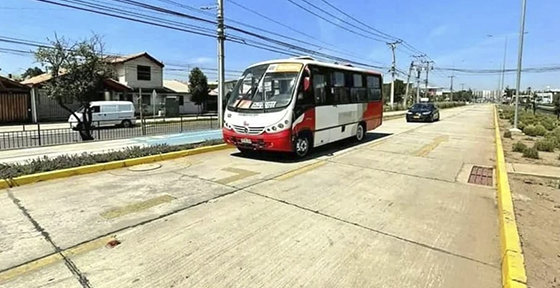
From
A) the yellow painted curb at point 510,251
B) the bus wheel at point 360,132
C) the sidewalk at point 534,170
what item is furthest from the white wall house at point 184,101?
the yellow painted curb at point 510,251

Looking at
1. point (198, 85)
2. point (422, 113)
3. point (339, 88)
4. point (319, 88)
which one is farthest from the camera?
point (198, 85)

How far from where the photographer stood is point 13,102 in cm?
2862

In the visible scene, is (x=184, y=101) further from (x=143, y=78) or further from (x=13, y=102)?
(x=13, y=102)

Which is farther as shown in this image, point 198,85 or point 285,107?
point 198,85

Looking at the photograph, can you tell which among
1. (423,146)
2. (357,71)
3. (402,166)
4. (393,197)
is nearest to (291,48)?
(357,71)

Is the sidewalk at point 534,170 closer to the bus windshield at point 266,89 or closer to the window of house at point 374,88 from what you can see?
the bus windshield at point 266,89

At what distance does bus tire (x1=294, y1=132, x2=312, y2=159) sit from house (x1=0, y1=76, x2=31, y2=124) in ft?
94.2

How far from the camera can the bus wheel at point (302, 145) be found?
956cm

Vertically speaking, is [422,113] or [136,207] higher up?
[422,113]

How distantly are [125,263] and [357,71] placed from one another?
37.3 feet

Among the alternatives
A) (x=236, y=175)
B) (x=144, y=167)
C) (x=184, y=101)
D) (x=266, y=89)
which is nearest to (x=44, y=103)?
(x=184, y=101)

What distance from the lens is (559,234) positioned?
4332 millimetres

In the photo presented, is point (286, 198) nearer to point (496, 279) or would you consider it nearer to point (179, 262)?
point (179, 262)

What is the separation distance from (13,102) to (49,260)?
32169 millimetres
